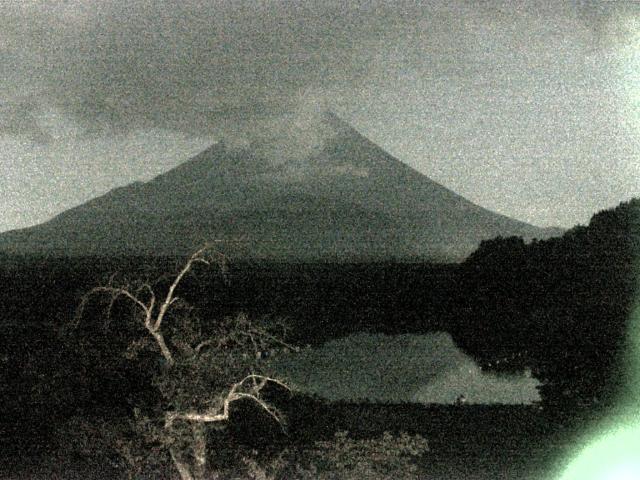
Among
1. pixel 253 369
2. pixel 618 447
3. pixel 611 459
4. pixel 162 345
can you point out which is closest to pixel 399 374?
pixel 618 447

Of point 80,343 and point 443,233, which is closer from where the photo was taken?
point 80,343

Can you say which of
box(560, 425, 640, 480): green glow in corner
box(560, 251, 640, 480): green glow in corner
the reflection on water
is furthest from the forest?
box(560, 425, 640, 480): green glow in corner

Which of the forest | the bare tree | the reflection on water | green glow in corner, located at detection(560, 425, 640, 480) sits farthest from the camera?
the reflection on water

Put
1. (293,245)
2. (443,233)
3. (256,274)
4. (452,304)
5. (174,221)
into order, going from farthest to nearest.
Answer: (443,233) < (174,221) < (293,245) < (256,274) < (452,304)

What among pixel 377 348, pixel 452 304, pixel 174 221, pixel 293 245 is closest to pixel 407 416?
pixel 377 348

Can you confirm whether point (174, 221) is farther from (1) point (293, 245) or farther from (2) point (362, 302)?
(2) point (362, 302)

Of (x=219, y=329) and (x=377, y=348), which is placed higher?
(x=219, y=329)

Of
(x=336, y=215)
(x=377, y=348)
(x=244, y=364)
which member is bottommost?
(x=377, y=348)

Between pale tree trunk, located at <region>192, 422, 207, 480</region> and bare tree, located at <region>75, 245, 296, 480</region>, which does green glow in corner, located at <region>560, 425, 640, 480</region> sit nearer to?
bare tree, located at <region>75, 245, 296, 480</region>
